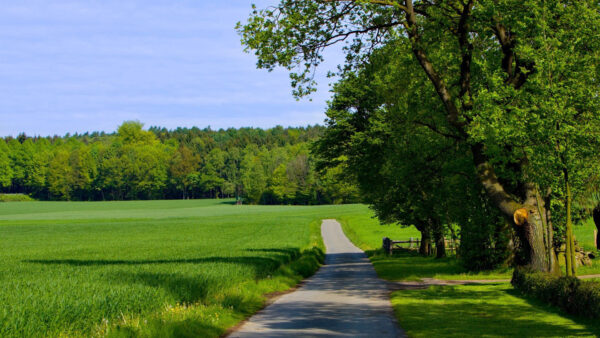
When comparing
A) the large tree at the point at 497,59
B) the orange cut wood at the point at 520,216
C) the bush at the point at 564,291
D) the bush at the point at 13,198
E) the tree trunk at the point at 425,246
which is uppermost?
the large tree at the point at 497,59

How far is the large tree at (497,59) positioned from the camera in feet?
53.1

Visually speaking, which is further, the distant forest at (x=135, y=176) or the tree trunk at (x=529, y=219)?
the distant forest at (x=135, y=176)

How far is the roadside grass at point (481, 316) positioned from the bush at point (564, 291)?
0.27 metres

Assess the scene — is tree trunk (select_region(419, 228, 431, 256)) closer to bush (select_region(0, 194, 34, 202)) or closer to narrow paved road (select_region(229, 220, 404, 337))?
narrow paved road (select_region(229, 220, 404, 337))

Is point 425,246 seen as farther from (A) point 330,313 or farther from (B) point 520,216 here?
(A) point 330,313

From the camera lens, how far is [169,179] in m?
193

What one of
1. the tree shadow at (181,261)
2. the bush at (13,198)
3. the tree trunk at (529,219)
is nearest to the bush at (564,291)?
the tree trunk at (529,219)

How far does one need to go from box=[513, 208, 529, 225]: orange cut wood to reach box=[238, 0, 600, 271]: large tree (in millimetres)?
34

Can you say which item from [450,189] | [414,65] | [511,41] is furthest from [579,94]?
[450,189]

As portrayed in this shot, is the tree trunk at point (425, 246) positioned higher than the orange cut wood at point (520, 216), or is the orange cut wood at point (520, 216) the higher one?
the orange cut wood at point (520, 216)

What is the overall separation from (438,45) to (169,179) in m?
178

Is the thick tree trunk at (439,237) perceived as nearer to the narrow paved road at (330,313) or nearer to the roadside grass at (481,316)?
the narrow paved road at (330,313)

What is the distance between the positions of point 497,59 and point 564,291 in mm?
10849

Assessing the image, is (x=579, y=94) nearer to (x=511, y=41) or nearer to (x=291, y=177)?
(x=511, y=41)
